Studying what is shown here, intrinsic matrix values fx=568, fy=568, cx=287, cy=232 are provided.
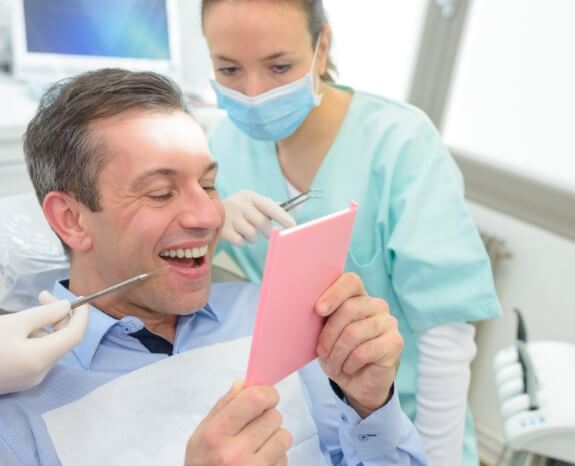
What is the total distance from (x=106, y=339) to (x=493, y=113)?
5.32ft

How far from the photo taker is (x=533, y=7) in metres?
1.88

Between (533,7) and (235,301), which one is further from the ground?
(533,7)

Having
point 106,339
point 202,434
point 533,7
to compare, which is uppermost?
point 533,7

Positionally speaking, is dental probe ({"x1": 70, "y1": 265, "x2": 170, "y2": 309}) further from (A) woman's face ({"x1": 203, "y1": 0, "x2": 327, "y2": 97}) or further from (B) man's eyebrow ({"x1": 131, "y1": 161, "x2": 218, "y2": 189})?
(A) woman's face ({"x1": 203, "y1": 0, "x2": 327, "y2": 97})

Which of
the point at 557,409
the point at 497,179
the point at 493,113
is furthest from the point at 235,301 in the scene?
the point at 493,113

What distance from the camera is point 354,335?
780 mm

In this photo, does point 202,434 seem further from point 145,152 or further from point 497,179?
point 497,179

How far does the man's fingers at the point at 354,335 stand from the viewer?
2.57ft

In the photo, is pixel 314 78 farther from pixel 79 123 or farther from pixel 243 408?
pixel 243 408

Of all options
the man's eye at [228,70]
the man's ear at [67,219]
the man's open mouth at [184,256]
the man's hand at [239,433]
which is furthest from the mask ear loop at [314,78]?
the man's hand at [239,433]

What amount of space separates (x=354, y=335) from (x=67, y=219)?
588mm

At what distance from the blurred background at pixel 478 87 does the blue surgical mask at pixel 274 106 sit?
17.6 inches

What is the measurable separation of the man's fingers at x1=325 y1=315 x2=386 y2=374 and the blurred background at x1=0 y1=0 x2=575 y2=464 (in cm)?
109

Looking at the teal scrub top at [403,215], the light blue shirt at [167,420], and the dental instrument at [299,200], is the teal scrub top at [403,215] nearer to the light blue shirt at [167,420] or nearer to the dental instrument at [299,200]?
the dental instrument at [299,200]
